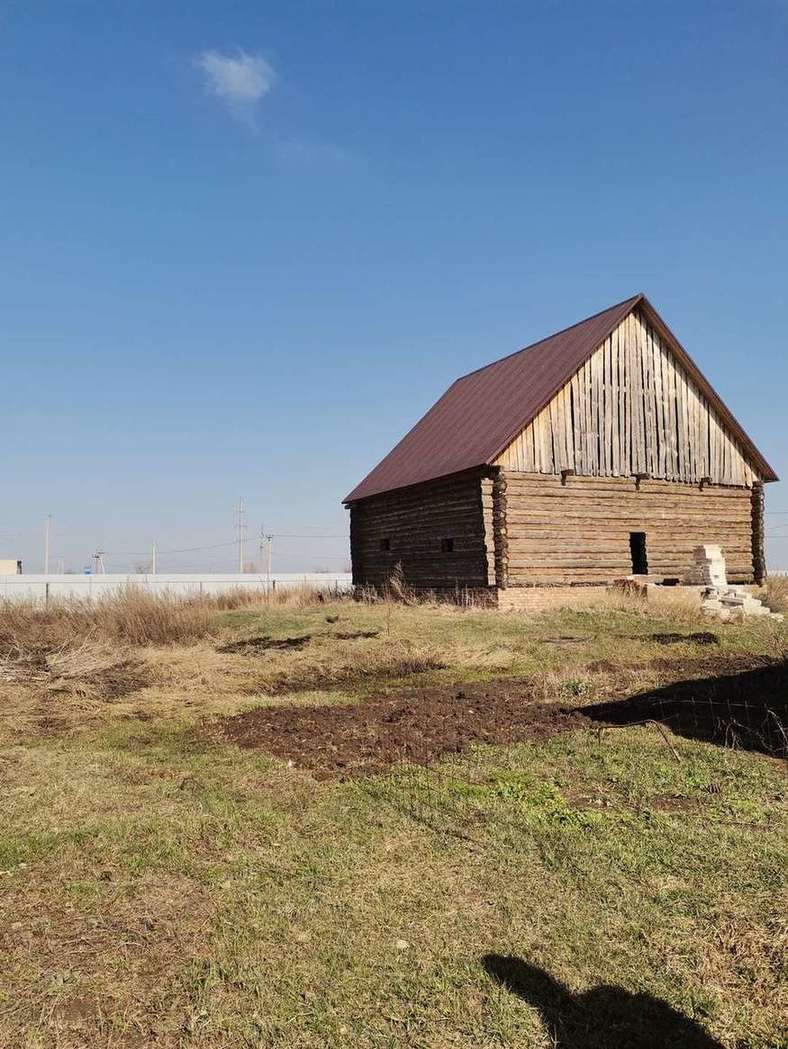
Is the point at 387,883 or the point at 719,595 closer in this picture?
the point at 387,883

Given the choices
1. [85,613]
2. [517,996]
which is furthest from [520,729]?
[85,613]

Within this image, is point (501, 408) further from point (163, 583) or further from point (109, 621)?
point (163, 583)

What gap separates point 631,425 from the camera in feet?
75.3

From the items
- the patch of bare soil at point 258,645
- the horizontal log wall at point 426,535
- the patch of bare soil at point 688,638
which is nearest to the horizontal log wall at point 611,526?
the horizontal log wall at point 426,535

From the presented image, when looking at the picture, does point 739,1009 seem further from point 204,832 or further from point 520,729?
point 520,729

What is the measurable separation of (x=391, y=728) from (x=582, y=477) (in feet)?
52.6

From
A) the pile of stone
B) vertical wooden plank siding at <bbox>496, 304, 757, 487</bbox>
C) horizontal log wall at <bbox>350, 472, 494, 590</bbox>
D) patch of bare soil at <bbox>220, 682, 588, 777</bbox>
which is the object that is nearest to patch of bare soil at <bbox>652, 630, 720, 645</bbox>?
the pile of stone

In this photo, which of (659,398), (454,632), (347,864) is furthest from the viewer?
(659,398)

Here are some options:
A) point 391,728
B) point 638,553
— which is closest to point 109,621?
point 391,728

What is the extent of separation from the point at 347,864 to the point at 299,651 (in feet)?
31.0

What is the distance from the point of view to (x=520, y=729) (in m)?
7.33

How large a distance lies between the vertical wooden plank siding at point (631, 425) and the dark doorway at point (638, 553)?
2.08m

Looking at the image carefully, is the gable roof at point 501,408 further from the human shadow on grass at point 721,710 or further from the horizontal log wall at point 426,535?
the human shadow on grass at point 721,710

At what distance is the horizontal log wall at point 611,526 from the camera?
69.1ft
